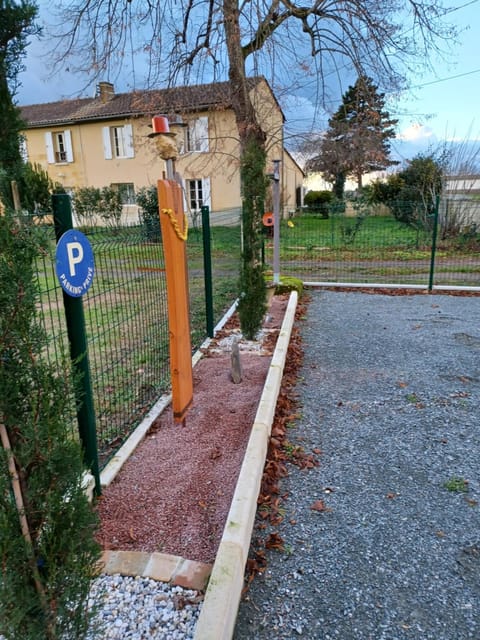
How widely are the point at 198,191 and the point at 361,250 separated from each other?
35.9 ft

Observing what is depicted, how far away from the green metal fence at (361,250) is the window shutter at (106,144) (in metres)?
13.0

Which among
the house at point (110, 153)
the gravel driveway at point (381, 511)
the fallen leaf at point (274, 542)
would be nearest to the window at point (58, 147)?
the house at point (110, 153)

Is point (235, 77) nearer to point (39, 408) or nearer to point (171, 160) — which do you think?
point (171, 160)

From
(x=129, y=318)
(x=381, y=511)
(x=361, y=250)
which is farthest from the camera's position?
(x=361, y=250)

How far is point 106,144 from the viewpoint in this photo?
21391 millimetres

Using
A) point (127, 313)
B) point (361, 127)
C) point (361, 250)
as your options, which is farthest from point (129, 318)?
point (361, 127)

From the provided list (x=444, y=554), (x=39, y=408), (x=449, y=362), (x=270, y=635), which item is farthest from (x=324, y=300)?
(x=39, y=408)

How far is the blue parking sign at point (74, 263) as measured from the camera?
191cm

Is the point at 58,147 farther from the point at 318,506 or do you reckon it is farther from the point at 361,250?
the point at 318,506

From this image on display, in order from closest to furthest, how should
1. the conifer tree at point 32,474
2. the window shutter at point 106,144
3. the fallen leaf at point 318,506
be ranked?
1. the conifer tree at point 32,474
2. the fallen leaf at point 318,506
3. the window shutter at point 106,144

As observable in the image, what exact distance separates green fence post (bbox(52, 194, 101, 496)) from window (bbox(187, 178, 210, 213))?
59.2 ft

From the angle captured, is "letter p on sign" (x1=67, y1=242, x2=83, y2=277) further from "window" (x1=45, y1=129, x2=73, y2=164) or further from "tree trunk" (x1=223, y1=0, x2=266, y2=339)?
"window" (x1=45, y1=129, x2=73, y2=164)

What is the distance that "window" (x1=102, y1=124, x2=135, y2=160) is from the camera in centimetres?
2111

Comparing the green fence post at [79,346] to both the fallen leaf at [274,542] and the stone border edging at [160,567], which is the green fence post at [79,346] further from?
the fallen leaf at [274,542]
